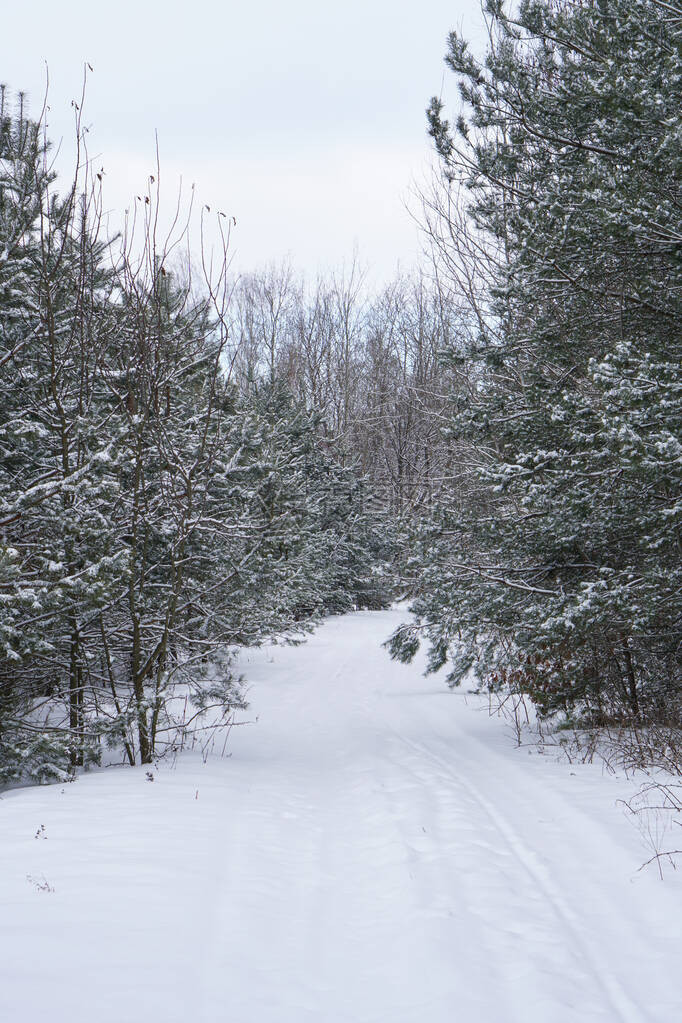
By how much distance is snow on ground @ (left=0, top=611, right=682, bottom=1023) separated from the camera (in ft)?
9.98

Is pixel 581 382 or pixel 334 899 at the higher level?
pixel 581 382

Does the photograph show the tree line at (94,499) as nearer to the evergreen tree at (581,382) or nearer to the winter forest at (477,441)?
the winter forest at (477,441)

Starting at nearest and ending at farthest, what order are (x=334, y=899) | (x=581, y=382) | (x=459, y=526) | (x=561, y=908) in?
(x=561, y=908) → (x=334, y=899) → (x=581, y=382) → (x=459, y=526)

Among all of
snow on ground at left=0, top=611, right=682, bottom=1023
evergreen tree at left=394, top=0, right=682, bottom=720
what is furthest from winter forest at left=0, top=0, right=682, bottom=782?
snow on ground at left=0, top=611, right=682, bottom=1023

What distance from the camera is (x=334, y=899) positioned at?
4.22 meters

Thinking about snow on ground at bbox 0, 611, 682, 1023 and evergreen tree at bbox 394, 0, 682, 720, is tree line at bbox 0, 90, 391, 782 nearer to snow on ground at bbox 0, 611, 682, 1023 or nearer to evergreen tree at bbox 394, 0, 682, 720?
snow on ground at bbox 0, 611, 682, 1023

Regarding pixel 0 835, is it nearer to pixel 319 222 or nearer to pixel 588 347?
pixel 588 347

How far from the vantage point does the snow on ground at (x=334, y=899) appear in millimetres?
3043

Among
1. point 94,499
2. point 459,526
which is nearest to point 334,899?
point 94,499

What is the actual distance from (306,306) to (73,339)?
1356 inches

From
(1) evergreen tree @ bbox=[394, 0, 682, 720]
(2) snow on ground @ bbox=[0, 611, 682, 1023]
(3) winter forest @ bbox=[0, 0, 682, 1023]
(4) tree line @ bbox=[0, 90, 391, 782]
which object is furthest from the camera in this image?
(4) tree line @ bbox=[0, 90, 391, 782]

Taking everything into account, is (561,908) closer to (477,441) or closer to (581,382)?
(581,382)

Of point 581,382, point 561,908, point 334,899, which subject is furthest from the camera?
point 581,382

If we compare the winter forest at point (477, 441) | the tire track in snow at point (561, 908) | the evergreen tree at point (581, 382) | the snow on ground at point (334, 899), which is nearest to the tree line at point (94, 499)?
the winter forest at point (477, 441)
